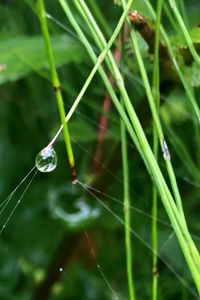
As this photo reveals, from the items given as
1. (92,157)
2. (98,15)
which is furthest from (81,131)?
(98,15)

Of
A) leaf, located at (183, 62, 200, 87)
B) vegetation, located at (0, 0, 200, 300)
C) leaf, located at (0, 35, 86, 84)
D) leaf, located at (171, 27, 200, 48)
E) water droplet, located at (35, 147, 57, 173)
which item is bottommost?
vegetation, located at (0, 0, 200, 300)

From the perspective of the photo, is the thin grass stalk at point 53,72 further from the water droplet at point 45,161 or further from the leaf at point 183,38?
the leaf at point 183,38

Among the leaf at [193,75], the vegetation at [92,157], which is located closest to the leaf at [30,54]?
the vegetation at [92,157]

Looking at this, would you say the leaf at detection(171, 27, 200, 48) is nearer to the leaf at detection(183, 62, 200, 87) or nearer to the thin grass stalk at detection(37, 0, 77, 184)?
the leaf at detection(183, 62, 200, 87)

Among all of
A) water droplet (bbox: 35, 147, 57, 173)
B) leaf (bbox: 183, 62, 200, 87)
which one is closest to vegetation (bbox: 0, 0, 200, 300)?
leaf (bbox: 183, 62, 200, 87)

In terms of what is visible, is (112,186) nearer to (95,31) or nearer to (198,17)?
(198,17)

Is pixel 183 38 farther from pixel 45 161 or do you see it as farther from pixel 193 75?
pixel 45 161

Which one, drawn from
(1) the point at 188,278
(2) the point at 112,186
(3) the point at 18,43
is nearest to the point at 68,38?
(3) the point at 18,43
